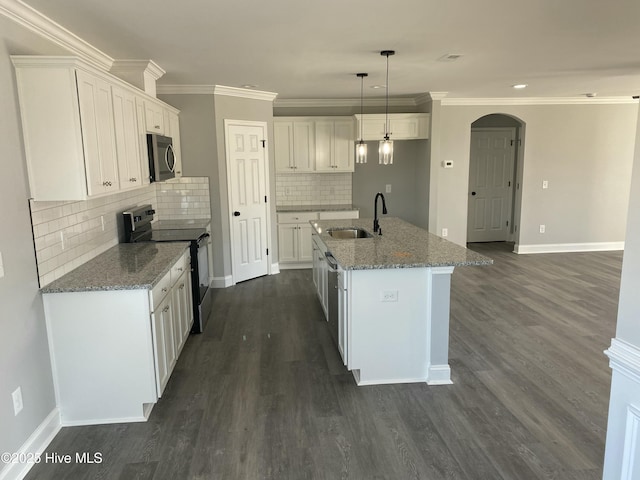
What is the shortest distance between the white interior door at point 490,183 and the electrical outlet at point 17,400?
789 centimetres

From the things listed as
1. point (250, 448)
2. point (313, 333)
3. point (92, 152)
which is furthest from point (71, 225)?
point (313, 333)

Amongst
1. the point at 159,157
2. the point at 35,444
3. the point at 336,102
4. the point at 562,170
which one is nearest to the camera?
the point at 35,444

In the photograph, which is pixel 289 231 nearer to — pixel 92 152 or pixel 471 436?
pixel 92 152

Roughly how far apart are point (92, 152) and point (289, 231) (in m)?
4.13

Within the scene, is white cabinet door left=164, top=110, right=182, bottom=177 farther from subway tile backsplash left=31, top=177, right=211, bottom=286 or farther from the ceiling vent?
the ceiling vent

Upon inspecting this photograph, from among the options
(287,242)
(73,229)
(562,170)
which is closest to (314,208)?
(287,242)

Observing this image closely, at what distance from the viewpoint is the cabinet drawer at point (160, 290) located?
2896 mm

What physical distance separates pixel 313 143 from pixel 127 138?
3.75 meters

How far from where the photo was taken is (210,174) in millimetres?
5805

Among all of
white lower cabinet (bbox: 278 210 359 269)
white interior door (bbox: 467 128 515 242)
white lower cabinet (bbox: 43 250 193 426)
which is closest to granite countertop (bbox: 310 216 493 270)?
white lower cabinet (bbox: 43 250 193 426)

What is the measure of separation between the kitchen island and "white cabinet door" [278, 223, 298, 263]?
3.43m

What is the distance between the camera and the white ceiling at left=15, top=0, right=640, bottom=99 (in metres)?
2.81

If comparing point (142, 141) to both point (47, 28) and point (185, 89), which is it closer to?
point (47, 28)

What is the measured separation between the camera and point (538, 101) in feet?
24.2
